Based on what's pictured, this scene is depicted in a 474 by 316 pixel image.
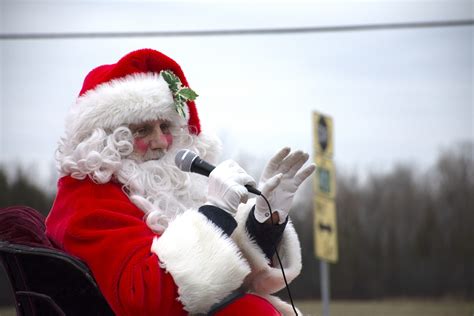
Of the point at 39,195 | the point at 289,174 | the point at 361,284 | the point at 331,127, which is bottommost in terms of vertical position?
the point at 361,284

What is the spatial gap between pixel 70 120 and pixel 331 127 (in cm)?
569

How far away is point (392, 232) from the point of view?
18328 millimetres

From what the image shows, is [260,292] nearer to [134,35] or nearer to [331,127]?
[331,127]

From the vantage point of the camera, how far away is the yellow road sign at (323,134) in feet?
28.3

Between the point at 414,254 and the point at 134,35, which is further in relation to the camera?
the point at 414,254

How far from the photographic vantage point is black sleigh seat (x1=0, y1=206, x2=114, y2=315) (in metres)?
3.19

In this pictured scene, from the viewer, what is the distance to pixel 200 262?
9.89 feet

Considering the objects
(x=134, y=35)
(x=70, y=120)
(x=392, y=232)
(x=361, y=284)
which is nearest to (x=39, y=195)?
(x=134, y=35)

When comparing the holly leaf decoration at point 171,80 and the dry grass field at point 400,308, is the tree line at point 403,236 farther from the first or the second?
the holly leaf decoration at point 171,80

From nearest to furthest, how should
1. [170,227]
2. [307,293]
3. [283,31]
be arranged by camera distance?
[170,227] → [283,31] → [307,293]

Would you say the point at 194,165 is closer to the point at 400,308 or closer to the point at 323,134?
the point at 323,134

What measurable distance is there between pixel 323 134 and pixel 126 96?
553 centimetres

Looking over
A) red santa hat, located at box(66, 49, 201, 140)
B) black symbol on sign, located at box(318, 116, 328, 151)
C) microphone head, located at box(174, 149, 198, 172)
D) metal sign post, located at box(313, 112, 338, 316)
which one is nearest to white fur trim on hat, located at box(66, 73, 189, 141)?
red santa hat, located at box(66, 49, 201, 140)

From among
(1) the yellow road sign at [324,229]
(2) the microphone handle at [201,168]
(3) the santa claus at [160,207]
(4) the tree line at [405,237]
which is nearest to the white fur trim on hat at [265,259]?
(3) the santa claus at [160,207]
